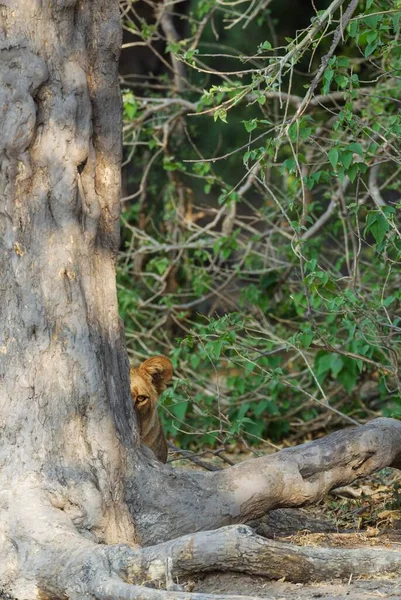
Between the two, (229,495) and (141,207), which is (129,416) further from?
(141,207)

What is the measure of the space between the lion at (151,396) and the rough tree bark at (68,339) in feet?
2.61

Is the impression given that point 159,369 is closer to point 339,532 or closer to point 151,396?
point 151,396

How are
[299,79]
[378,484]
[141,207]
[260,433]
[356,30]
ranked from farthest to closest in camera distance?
[299,79] → [141,207] → [260,433] → [378,484] → [356,30]

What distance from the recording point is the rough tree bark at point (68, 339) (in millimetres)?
4000

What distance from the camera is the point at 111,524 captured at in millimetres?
4105

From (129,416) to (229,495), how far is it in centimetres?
57

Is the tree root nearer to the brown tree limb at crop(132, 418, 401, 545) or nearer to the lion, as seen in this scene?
the brown tree limb at crop(132, 418, 401, 545)

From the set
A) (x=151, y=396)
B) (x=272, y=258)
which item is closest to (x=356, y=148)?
(x=151, y=396)

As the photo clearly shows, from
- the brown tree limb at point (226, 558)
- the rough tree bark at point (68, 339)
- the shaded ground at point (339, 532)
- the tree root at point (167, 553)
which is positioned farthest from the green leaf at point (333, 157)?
the brown tree limb at point (226, 558)

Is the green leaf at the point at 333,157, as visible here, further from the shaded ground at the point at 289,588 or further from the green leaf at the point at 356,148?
the shaded ground at the point at 289,588

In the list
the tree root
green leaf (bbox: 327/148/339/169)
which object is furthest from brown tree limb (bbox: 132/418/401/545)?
green leaf (bbox: 327/148/339/169)

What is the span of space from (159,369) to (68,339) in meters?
1.43

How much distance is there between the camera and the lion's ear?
18.1 ft

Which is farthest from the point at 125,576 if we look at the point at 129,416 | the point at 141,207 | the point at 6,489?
the point at 141,207
